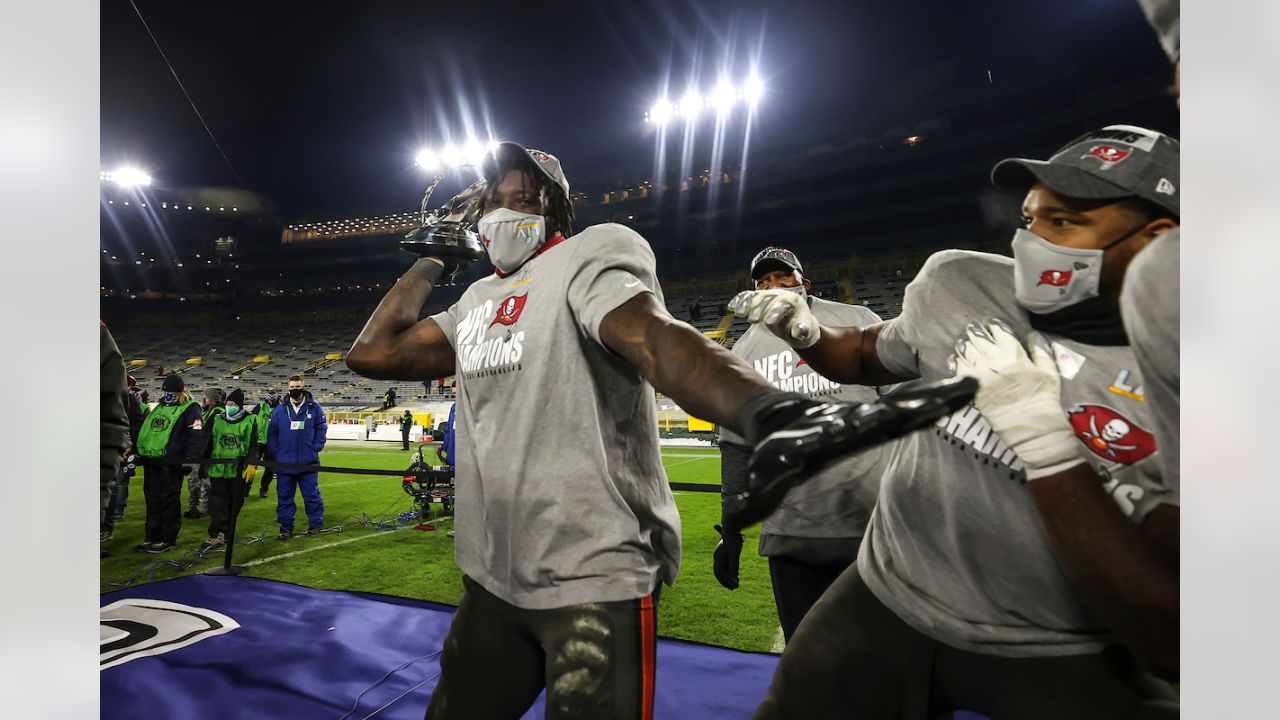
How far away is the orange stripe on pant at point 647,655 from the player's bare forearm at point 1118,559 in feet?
2.24

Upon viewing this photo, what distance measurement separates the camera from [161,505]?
19.2ft

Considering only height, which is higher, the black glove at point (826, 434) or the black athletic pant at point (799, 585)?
the black glove at point (826, 434)

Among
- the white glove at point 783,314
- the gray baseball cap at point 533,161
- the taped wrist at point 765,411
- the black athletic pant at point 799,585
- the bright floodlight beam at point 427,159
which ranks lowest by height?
the black athletic pant at point 799,585

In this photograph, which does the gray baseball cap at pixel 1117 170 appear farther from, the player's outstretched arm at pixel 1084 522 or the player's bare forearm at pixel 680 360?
the player's bare forearm at pixel 680 360

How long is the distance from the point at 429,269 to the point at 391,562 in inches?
178

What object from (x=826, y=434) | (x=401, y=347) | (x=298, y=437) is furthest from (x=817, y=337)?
(x=298, y=437)

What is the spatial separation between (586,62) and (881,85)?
1.59 metres

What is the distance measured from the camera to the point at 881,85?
Result: 9.63ft

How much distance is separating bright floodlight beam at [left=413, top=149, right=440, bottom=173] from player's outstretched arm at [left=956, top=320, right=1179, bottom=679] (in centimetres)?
364

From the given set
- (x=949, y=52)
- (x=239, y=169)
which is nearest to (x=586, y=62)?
(x=949, y=52)

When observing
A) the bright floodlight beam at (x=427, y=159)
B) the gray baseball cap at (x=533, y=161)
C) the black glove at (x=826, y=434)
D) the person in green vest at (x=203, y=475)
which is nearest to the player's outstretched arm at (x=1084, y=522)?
the black glove at (x=826, y=434)

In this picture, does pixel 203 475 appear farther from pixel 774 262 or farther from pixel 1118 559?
pixel 1118 559

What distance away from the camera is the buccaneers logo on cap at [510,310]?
1.29 meters
